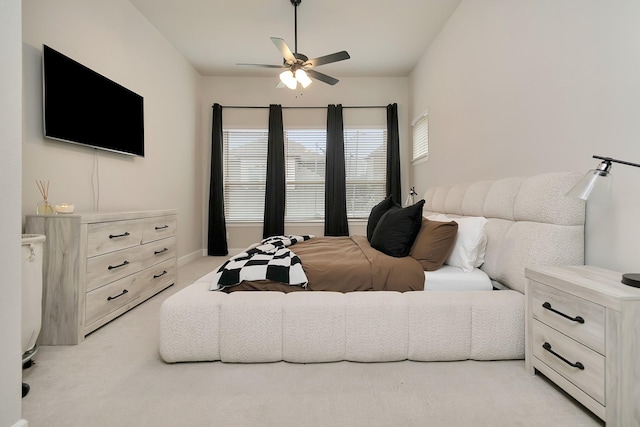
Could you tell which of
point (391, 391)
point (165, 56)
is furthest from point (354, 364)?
point (165, 56)

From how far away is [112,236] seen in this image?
7.37ft

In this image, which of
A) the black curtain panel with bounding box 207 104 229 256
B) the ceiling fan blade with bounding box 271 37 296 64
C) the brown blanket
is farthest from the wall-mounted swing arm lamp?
the black curtain panel with bounding box 207 104 229 256

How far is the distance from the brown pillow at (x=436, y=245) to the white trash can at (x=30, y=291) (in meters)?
2.22

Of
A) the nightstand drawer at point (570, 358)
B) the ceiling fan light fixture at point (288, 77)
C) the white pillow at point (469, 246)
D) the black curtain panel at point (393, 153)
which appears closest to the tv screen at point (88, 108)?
the ceiling fan light fixture at point (288, 77)

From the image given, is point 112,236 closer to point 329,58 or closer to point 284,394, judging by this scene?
point 284,394

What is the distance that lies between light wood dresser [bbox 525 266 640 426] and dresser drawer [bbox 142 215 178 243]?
→ 2.88m

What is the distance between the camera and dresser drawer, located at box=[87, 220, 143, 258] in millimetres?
2053

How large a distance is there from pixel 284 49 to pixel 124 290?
2.47 meters

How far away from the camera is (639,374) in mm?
1067

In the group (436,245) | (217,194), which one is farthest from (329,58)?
(217,194)

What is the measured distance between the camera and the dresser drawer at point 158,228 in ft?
8.91

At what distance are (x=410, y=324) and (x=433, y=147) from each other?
287cm

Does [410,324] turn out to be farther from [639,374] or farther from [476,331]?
[639,374]

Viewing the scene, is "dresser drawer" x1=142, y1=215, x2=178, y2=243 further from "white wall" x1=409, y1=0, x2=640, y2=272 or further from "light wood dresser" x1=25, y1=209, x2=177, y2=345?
"white wall" x1=409, y1=0, x2=640, y2=272
